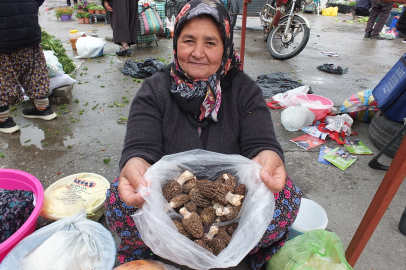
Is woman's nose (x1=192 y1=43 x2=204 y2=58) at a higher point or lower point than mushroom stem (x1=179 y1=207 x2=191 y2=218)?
higher

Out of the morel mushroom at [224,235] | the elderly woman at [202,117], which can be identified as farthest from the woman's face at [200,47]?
the morel mushroom at [224,235]

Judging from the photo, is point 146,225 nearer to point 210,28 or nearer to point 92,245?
point 92,245

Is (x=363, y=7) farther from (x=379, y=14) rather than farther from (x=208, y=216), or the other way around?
(x=208, y=216)

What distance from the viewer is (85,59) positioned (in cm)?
576

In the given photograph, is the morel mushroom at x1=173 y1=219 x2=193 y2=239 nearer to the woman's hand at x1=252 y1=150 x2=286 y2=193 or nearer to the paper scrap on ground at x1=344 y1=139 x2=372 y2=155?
the woman's hand at x1=252 y1=150 x2=286 y2=193

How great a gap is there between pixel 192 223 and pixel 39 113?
9.58 ft

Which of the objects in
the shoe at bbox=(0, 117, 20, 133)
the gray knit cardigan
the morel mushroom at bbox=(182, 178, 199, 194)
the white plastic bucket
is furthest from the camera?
the shoe at bbox=(0, 117, 20, 133)

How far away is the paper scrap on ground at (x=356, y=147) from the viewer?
286cm

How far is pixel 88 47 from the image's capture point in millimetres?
5652

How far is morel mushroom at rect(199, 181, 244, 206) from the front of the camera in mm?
1367

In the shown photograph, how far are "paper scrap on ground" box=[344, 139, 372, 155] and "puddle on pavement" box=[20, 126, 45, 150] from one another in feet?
11.1

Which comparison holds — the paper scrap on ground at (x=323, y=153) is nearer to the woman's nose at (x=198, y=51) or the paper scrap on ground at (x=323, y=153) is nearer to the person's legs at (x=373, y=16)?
the woman's nose at (x=198, y=51)

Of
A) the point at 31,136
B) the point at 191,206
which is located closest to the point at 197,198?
the point at 191,206

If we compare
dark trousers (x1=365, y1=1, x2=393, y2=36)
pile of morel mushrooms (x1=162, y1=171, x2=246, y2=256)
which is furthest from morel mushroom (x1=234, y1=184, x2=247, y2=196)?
dark trousers (x1=365, y1=1, x2=393, y2=36)
